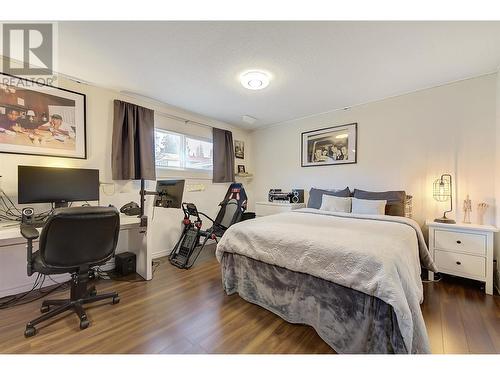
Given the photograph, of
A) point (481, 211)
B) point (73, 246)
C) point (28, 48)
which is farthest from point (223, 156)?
point (481, 211)

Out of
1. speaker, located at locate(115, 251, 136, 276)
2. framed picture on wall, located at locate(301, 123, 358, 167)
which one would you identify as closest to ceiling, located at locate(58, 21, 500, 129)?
framed picture on wall, located at locate(301, 123, 358, 167)

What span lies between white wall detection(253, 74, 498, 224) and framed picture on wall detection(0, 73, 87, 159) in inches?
130

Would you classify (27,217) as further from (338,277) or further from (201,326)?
(338,277)

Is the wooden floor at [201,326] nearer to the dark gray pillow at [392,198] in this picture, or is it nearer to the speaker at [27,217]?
the speaker at [27,217]

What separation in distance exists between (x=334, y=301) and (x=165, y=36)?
2.30 m

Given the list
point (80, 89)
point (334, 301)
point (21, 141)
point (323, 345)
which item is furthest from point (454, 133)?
point (21, 141)

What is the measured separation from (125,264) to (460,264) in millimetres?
3590

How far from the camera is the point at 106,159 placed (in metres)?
2.67

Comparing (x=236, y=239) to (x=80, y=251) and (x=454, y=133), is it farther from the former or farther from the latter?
(x=454, y=133)

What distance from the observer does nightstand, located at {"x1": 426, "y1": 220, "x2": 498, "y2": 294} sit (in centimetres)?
205

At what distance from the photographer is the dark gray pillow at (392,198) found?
2561mm

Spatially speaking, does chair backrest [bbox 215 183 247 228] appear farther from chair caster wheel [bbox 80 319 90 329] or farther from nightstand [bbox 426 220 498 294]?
nightstand [bbox 426 220 498 294]

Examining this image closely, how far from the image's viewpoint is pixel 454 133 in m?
2.53
